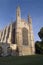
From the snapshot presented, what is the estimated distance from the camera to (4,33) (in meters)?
59.4

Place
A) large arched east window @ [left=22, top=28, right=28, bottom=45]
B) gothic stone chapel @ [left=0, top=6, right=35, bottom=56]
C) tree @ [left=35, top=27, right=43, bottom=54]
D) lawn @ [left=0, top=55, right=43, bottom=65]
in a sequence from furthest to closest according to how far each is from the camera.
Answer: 1. large arched east window @ [left=22, top=28, right=28, bottom=45]
2. tree @ [left=35, top=27, right=43, bottom=54]
3. gothic stone chapel @ [left=0, top=6, right=35, bottom=56]
4. lawn @ [left=0, top=55, right=43, bottom=65]

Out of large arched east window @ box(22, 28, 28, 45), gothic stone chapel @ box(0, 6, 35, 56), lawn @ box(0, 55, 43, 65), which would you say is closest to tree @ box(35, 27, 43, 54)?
gothic stone chapel @ box(0, 6, 35, 56)

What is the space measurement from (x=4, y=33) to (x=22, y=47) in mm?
14314

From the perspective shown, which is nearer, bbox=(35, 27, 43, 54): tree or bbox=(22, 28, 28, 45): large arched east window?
bbox=(35, 27, 43, 54): tree

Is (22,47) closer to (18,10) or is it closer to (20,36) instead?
(20,36)

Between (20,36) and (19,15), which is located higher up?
(19,15)

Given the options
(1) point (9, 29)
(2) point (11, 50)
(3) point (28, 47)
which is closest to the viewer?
(2) point (11, 50)

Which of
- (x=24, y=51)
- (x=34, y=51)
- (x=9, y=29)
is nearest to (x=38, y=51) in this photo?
(x=34, y=51)

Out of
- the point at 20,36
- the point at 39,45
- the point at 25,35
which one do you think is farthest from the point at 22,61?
the point at 25,35

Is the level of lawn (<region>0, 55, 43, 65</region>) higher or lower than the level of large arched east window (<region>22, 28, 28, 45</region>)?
lower

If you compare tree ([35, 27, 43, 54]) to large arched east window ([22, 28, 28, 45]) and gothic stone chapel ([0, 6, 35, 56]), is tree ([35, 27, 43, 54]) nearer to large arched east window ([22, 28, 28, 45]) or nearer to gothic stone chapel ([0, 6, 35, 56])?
gothic stone chapel ([0, 6, 35, 56])

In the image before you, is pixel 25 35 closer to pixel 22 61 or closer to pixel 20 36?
pixel 20 36

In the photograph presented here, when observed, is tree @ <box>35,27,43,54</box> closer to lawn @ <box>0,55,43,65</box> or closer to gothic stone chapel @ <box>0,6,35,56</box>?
gothic stone chapel @ <box>0,6,35,56</box>

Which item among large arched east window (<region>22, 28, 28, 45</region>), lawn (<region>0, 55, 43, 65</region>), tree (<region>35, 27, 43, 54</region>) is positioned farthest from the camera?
large arched east window (<region>22, 28, 28, 45</region>)
